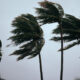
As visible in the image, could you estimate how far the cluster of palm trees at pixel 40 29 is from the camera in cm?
2027

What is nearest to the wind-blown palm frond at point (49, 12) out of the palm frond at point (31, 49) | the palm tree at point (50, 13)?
the palm tree at point (50, 13)

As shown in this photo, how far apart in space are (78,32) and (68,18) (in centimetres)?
149

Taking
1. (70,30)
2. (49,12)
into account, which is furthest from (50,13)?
(70,30)

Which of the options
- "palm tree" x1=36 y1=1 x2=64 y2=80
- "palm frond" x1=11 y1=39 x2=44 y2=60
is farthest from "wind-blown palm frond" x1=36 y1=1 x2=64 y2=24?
"palm frond" x1=11 y1=39 x2=44 y2=60

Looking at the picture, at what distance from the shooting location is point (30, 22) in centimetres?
2206

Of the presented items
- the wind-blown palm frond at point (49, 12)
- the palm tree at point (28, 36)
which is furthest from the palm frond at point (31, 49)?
the wind-blown palm frond at point (49, 12)

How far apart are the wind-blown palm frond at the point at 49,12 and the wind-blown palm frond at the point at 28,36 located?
1.54 meters

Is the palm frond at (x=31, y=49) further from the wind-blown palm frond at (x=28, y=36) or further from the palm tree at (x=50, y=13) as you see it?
the palm tree at (x=50, y=13)

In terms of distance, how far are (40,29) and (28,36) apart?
4.44 ft

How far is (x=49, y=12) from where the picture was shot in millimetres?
20656

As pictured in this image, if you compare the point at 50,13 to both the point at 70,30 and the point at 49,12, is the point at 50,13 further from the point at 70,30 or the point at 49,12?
the point at 70,30

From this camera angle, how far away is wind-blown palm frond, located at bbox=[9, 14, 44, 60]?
71.6 feet

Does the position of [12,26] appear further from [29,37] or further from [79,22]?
[79,22]

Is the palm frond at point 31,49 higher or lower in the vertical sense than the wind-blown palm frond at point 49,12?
lower
